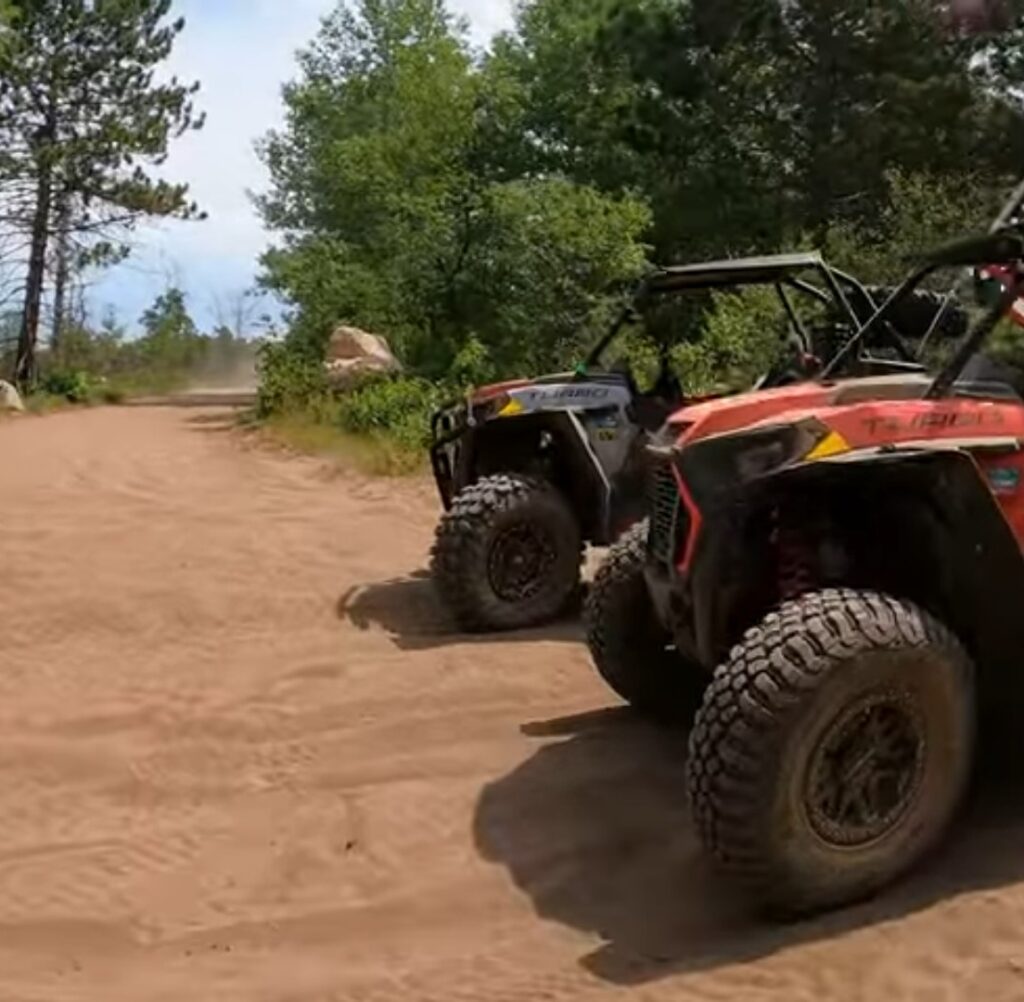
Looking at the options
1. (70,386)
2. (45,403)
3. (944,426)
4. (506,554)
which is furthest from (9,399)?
(944,426)

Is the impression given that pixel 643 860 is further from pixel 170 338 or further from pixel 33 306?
pixel 170 338

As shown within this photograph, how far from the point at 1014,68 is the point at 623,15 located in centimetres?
543

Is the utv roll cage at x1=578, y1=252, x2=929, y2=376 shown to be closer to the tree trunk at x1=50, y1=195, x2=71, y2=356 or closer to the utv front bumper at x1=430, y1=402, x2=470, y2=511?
the utv front bumper at x1=430, y1=402, x2=470, y2=511

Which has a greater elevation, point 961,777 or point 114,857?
point 961,777

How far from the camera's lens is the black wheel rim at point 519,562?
784cm

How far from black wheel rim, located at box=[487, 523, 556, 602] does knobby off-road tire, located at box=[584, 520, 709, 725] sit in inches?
80.0

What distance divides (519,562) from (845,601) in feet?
12.5

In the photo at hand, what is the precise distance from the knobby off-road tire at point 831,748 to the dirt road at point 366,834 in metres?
0.14

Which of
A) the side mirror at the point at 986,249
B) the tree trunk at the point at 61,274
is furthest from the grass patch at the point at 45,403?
the side mirror at the point at 986,249

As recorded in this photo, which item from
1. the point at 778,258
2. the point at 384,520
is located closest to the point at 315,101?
the point at 384,520

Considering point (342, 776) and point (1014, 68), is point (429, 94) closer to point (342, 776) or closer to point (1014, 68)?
point (1014, 68)

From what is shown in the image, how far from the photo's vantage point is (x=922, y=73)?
69.5 feet

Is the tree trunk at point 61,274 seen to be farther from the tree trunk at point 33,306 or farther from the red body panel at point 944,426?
the red body panel at point 944,426

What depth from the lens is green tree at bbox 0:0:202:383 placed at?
27.7 m
